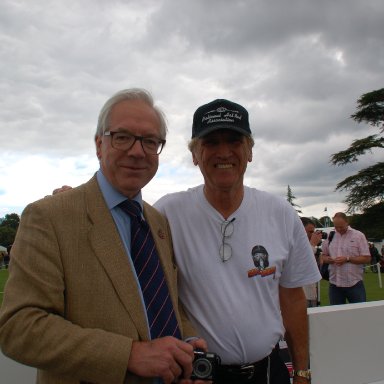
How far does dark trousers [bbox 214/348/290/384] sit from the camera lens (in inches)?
23.3

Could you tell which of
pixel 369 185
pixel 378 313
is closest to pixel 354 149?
pixel 369 185

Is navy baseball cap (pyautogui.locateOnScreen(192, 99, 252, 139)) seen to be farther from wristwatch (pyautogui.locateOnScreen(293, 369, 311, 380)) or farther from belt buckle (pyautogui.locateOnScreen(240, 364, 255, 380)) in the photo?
wristwatch (pyautogui.locateOnScreen(293, 369, 311, 380))

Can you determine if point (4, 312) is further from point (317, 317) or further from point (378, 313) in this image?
point (378, 313)

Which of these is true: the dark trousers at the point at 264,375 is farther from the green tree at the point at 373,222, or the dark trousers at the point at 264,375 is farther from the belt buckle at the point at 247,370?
the green tree at the point at 373,222

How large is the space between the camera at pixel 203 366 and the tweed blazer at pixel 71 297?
205mm

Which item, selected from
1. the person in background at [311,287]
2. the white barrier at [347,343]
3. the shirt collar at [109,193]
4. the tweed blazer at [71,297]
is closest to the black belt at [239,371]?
the tweed blazer at [71,297]

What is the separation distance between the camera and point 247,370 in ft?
7.25

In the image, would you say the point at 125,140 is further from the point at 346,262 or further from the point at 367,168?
the point at 367,168

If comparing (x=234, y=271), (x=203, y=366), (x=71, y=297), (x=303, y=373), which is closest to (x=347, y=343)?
(x=303, y=373)

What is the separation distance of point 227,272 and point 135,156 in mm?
842

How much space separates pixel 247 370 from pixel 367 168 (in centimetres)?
4203

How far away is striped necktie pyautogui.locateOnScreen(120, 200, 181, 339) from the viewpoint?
1.77 m

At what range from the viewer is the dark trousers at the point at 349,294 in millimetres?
7287

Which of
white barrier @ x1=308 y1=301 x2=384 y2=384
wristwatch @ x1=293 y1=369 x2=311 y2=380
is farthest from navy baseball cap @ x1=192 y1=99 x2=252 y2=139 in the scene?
white barrier @ x1=308 y1=301 x2=384 y2=384
